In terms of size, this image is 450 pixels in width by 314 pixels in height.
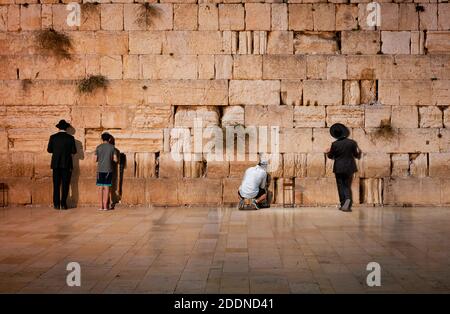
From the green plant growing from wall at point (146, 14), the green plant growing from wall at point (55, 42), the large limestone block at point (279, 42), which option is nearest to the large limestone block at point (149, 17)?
the green plant growing from wall at point (146, 14)

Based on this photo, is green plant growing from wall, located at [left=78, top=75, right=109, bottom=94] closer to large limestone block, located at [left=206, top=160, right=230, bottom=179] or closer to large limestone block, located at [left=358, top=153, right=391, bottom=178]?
large limestone block, located at [left=206, top=160, right=230, bottom=179]

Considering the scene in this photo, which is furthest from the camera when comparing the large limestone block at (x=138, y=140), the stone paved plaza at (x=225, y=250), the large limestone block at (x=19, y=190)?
the large limestone block at (x=138, y=140)

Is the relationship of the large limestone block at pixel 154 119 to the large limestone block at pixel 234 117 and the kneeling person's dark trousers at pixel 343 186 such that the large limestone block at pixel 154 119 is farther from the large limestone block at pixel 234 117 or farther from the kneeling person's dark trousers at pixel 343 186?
the kneeling person's dark trousers at pixel 343 186

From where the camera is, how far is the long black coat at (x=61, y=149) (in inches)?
372

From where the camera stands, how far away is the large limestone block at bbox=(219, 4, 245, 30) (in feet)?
32.7

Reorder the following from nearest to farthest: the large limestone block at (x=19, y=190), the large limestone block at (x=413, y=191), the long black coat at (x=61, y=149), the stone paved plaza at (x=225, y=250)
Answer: the stone paved plaza at (x=225, y=250) → the long black coat at (x=61, y=149) → the large limestone block at (x=413, y=191) → the large limestone block at (x=19, y=190)

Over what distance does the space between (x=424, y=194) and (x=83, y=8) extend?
829 cm

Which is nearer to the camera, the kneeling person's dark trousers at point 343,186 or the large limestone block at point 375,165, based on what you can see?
the kneeling person's dark trousers at point 343,186

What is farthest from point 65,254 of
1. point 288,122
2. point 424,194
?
point 424,194

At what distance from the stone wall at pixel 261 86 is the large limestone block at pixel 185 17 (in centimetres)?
2

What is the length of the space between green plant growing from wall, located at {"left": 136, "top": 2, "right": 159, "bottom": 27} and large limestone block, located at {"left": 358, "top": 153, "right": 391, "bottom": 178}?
17.8 ft

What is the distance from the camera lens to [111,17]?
10016 millimetres

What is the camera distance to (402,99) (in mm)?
9977

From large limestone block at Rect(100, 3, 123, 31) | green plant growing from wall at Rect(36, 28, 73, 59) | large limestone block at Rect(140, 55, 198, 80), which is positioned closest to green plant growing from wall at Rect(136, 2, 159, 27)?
large limestone block at Rect(100, 3, 123, 31)
